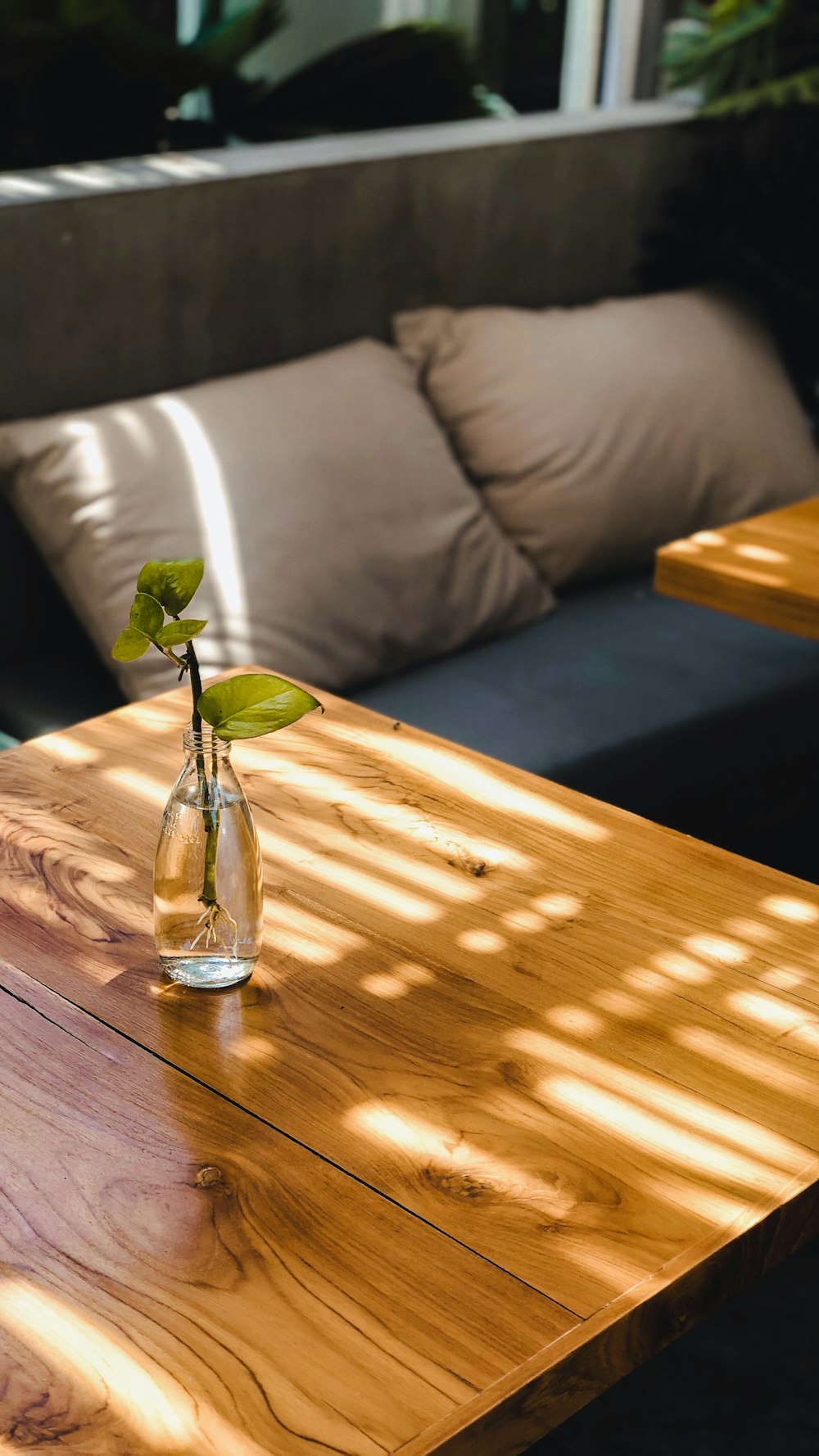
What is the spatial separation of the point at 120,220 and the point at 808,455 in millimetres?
1345

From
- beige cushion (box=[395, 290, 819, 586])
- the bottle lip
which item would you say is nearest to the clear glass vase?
the bottle lip

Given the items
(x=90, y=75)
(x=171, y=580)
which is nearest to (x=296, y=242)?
(x=90, y=75)

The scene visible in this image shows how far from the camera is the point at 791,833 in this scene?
2535 mm

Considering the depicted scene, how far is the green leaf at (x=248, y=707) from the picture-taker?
1.06 metres

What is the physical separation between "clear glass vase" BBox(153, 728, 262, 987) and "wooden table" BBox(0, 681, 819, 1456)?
0.10 ft

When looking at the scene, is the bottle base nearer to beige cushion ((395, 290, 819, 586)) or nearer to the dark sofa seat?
the dark sofa seat

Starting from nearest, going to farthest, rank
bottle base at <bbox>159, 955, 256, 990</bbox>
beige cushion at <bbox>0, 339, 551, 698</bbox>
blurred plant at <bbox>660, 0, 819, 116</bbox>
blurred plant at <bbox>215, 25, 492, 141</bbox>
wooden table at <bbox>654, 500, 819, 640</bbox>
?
1. bottle base at <bbox>159, 955, 256, 990</bbox>
2. wooden table at <bbox>654, 500, 819, 640</bbox>
3. beige cushion at <bbox>0, 339, 551, 698</bbox>
4. blurred plant at <bbox>215, 25, 492, 141</bbox>
5. blurred plant at <bbox>660, 0, 819, 116</bbox>

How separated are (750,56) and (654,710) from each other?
1661 millimetres

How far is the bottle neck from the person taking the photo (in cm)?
108

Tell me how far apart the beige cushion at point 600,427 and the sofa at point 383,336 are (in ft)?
0.41

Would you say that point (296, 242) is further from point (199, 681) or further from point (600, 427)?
point (199, 681)

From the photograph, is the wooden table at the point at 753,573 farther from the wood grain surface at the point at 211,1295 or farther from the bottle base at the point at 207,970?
the wood grain surface at the point at 211,1295

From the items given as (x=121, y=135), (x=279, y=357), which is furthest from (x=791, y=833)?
(x=121, y=135)

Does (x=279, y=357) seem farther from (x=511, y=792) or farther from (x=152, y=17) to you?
(x=511, y=792)
